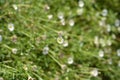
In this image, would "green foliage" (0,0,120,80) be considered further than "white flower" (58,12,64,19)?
No

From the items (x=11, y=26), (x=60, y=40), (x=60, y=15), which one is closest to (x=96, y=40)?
(x=60, y=15)

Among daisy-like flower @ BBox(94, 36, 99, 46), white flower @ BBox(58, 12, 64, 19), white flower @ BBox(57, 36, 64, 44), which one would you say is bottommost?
white flower @ BBox(57, 36, 64, 44)

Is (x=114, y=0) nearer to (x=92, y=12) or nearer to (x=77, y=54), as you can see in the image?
(x=92, y=12)

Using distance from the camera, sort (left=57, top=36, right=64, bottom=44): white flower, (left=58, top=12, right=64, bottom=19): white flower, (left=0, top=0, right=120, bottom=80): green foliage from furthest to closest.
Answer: (left=58, top=12, right=64, bottom=19): white flower → (left=57, top=36, right=64, bottom=44): white flower → (left=0, top=0, right=120, bottom=80): green foliage

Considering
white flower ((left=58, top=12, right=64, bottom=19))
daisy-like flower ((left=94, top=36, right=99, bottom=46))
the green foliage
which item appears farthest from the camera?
daisy-like flower ((left=94, top=36, right=99, bottom=46))

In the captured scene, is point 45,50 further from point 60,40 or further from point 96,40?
point 96,40

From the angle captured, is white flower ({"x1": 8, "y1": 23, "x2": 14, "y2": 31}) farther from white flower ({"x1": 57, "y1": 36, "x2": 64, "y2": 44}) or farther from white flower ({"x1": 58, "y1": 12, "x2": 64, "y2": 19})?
white flower ({"x1": 58, "y1": 12, "x2": 64, "y2": 19})

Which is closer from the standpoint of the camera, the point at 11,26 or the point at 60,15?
the point at 11,26

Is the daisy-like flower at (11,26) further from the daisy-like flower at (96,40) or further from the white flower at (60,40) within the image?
the daisy-like flower at (96,40)

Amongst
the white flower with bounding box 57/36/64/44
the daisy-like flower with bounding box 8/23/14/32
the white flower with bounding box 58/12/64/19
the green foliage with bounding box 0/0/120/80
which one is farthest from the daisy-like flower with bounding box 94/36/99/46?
the daisy-like flower with bounding box 8/23/14/32
